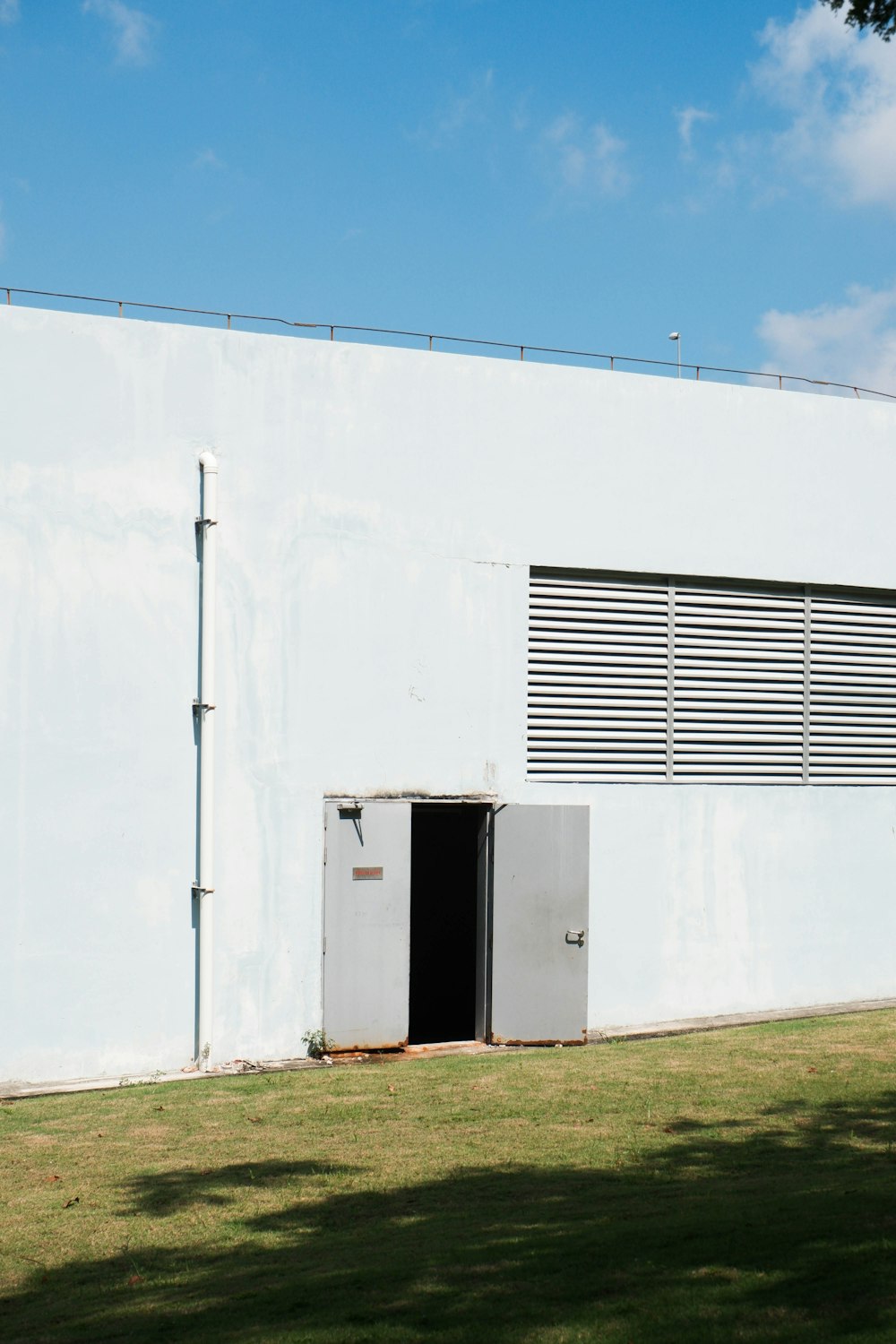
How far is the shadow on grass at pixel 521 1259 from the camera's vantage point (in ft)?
16.9

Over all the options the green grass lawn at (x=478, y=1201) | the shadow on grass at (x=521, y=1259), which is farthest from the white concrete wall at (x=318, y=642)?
the shadow on grass at (x=521, y=1259)

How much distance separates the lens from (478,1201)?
7.59m

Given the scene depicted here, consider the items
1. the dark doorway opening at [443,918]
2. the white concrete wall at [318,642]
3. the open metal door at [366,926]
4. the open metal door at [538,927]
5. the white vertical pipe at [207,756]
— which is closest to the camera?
the white concrete wall at [318,642]

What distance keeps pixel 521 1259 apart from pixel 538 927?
706 cm

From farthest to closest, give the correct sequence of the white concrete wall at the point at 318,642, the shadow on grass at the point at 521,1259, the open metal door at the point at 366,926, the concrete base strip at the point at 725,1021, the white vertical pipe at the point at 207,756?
the concrete base strip at the point at 725,1021 < the open metal door at the point at 366,926 < the white vertical pipe at the point at 207,756 < the white concrete wall at the point at 318,642 < the shadow on grass at the point at 521,1259

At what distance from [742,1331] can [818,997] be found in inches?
398

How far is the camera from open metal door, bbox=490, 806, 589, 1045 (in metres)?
13.1

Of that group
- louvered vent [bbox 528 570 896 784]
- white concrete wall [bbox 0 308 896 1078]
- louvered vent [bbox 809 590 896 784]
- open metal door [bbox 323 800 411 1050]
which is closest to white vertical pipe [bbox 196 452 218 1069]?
white concrete wall [bbox 0 308 896 1078]

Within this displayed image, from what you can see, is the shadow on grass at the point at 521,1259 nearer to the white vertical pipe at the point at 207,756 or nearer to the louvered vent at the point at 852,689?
the white vertical pipe at the point at 207,756

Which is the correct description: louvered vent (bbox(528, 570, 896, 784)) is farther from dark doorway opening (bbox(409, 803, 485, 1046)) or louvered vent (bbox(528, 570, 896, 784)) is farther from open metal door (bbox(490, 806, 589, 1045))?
dark doorway opening (bbox(409, 803, 485, 1046))

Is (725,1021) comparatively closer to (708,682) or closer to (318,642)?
(708,682)

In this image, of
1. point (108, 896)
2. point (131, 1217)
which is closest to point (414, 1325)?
point (131, 1217)

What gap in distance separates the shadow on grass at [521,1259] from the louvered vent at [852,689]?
6648 millimetres

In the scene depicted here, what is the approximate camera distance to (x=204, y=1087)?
1127 cm
